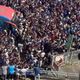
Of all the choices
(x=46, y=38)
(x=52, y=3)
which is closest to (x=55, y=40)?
(x=46, y=38)

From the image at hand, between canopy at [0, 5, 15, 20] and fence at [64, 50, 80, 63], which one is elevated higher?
canopy at [0, 5, 15, 20]

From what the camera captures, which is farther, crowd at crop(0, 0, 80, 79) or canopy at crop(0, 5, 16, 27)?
canopy at crop(0, 5, 16, 27)

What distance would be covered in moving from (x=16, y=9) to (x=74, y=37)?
4888 millimetres

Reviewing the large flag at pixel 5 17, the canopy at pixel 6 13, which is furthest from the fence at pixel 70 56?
the canopy at pixel 6 13

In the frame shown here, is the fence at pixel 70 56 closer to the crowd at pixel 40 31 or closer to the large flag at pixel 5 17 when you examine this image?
the crowd at pixel 40 31

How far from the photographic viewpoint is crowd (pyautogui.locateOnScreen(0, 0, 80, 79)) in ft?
98.3

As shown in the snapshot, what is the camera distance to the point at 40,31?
33500 mm

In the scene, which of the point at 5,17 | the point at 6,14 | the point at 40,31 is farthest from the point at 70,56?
the point at 6,14

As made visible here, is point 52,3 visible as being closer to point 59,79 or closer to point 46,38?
point 46,38

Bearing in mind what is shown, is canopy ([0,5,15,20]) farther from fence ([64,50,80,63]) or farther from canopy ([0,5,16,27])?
fence ([64,50,80,63])

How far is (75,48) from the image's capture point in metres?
33.2

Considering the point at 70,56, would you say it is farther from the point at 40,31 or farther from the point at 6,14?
the point at 6,14

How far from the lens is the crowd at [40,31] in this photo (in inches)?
1179

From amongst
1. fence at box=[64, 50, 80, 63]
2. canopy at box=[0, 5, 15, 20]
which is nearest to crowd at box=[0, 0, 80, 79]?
canopy at box=[0, 5, 15, 20]
